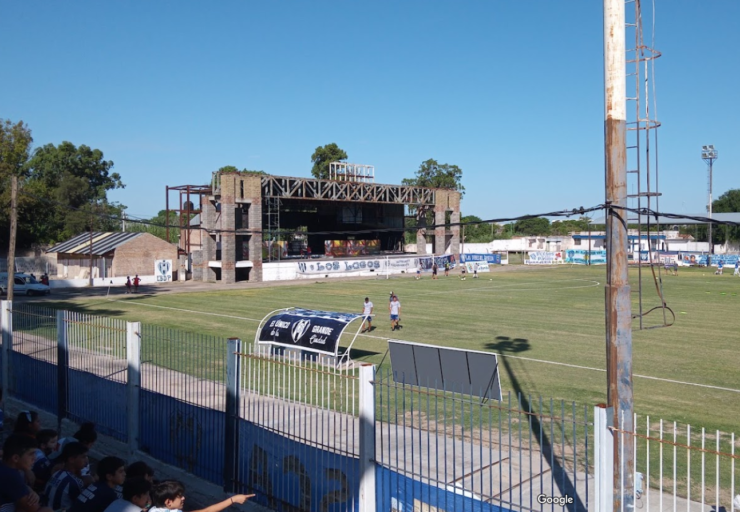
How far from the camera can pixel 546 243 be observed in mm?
106938

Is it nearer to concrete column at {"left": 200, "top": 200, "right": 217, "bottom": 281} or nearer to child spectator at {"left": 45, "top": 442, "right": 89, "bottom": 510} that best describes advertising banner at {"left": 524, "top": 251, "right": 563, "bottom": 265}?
concrete column at {"left": 200, "top": 200, "right": 217, "bottom": 281}

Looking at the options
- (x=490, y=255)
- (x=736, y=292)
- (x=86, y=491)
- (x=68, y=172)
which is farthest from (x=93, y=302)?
(x=68, y=172)

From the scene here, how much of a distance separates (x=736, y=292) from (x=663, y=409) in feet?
109

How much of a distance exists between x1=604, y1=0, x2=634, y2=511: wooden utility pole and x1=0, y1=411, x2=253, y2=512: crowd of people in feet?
14.0

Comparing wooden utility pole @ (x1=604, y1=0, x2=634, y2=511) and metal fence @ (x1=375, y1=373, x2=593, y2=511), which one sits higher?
wooden utility pole @ (x1=604, y1=0, x2=634, y2=511)

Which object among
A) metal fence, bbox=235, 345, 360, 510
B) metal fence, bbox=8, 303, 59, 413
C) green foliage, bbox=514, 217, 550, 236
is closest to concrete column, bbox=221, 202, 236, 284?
metal fence, bbox=8, 303, 59, 413

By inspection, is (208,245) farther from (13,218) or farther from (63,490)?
(63,490)

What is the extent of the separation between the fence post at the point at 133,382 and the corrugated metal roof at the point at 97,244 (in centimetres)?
4940

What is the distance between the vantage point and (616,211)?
24.0 feet

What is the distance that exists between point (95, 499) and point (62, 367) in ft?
25.1

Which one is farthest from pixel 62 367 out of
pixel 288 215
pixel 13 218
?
pixel 288 215

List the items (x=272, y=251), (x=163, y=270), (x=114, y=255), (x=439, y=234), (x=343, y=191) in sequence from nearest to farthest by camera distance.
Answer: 1. (x=163, y=270)
2. (x=114, y=255)
3. (x=343, y=191)
4. (x=272, y=251)
5. (x=439, y=234)

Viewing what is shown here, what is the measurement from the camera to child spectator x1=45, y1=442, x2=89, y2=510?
20.9ft

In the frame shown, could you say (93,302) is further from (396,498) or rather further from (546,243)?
(546,243)
